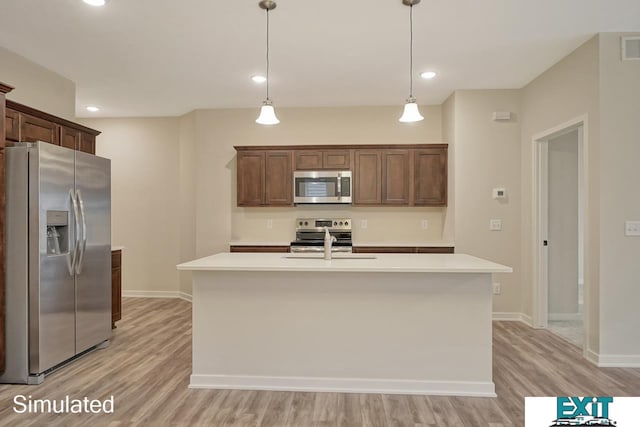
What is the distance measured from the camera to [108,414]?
2.61 metres

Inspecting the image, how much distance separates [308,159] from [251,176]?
2.66ft

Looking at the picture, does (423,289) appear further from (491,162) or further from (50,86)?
(50,86)

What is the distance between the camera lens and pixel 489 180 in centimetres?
506

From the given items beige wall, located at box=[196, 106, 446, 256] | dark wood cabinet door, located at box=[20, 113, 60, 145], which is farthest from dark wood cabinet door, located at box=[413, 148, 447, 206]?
dark wood cabinet door, located at box=[20, 113, 60, 145]

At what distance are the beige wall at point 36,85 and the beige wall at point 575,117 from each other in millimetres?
5240

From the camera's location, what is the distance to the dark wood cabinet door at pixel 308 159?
555cm

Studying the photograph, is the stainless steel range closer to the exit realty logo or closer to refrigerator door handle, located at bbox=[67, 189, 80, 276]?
refrigerator door handle, located at bbox=[67, 189, 80, 276]

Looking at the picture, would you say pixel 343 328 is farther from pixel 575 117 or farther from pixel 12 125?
pixel 12 125

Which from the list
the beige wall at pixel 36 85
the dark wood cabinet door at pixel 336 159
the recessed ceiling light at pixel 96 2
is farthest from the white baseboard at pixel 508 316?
the beige wall at pixel 36 85

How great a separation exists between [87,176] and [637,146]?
470cm

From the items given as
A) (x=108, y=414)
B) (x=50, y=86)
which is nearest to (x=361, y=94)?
(x=50, y=86)

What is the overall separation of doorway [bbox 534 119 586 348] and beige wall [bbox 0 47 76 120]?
5.33 m

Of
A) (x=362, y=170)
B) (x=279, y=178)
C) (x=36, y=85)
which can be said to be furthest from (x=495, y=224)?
(x=36, y=85)

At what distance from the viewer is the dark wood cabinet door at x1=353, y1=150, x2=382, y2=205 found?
5504 mm
